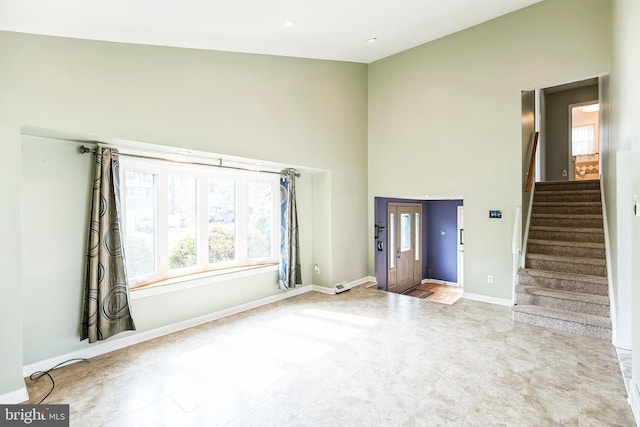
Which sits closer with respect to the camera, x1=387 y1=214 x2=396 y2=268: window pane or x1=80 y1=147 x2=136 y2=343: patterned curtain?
x1=80 y1=147 x2=136 y2=343: patterned curtain

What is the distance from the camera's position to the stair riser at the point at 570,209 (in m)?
5.18

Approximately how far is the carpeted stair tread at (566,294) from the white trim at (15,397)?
18.0ft

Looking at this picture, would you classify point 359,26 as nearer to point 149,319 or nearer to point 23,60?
point 23,60

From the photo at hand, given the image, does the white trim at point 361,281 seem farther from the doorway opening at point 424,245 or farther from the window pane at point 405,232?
the window pane at point 405,232

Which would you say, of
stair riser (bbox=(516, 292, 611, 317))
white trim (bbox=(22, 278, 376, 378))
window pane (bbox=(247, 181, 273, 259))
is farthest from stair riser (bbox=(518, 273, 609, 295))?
window pane (bbox=(247, 181, 273, 259))

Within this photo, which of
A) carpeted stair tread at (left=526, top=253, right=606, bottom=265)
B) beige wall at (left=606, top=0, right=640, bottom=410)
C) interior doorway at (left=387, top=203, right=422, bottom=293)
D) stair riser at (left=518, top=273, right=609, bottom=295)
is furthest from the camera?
interior doorway at (left=387, top=203, right=422, bottom=293)

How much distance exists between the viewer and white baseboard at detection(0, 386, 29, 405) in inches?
97.9

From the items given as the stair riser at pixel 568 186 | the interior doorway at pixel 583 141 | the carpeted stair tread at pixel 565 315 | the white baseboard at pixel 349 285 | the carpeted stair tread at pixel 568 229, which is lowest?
the white baseboard at pixel 349 285

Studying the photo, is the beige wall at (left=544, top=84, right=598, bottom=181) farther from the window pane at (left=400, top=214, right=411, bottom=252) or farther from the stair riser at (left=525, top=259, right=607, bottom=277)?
the stair riser at (left=525, top=259, right=607, bottom=277)

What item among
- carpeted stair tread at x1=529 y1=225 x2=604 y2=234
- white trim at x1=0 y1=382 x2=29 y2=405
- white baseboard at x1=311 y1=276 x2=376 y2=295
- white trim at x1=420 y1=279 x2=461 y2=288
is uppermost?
carpeted stair tread at x1=529 y1=225 x2=604 y2=234

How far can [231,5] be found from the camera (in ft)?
9.34

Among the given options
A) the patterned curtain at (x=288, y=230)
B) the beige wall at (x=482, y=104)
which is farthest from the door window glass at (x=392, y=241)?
the patterned curtain at (x=288, y=230)

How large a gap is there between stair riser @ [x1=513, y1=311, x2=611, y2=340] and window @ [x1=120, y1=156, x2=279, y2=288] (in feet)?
12.2

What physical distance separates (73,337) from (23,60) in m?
2.59
